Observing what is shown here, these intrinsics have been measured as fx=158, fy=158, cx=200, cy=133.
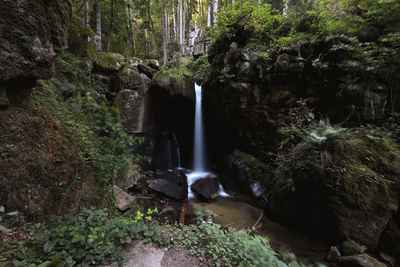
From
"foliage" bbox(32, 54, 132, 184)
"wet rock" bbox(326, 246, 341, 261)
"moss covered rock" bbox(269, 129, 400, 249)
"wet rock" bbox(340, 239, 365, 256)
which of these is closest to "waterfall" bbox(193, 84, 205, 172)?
"moss covered rock" bbox(269, 129, 400, 249)

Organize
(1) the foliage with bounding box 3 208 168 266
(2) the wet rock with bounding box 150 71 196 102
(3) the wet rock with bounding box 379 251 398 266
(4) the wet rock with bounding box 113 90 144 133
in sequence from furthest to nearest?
(2) the wet rock with bounding box 150 71 196 102 < (4) the wet rock with bounding box 113 90 144 133 < (3) the wet rock with bounding box 379 251 398 266 < (1) the foliage with bounding box 3 208 168 266

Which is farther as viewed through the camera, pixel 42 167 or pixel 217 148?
pixel 217 148

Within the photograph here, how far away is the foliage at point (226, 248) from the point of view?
2.00 m

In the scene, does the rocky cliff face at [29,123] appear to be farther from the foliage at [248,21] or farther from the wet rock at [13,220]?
the foliage at [248,21]

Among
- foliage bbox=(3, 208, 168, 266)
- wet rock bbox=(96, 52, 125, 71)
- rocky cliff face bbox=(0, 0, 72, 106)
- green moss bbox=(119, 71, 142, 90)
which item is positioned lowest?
foliage bbox=(3, 208, 168, 266)

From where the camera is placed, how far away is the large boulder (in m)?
1.85

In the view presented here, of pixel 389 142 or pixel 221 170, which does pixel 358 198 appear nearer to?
pixel 389 142

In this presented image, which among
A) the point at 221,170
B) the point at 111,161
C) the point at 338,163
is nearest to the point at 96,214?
the point at 111,161

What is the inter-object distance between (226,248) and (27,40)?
12.8ft

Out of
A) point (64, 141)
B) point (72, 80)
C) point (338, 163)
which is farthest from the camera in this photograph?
point (72, 80)

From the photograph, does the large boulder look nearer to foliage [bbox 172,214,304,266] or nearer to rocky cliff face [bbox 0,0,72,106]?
rocky cliff face [bbox 0,0,72,106]

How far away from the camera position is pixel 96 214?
2098 millimetres

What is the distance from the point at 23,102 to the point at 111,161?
1382 mm

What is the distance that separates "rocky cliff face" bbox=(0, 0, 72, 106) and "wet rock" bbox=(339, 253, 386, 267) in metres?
6.29
